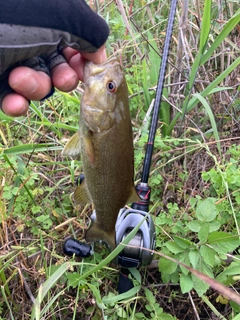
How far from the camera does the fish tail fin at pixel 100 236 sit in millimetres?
2012

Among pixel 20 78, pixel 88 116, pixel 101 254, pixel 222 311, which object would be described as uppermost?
pixel 20 78

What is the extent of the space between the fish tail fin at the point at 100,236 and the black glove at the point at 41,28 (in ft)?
2.80

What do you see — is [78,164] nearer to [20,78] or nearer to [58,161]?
[58,161]

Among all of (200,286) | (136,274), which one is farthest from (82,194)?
(200,286)

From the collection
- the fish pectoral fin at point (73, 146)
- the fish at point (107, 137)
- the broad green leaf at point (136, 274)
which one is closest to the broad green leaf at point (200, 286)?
the broad green leaf at point (136, 274)

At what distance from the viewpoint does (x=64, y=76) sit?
1.77 meters

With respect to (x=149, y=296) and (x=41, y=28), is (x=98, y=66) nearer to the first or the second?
(x=41, y=28)

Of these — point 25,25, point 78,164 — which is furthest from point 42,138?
point 25,25

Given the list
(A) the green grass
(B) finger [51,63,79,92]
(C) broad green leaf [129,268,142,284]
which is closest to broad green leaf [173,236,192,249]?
(A) the green grass

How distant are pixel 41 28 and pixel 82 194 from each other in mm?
895

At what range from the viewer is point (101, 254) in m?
2.27

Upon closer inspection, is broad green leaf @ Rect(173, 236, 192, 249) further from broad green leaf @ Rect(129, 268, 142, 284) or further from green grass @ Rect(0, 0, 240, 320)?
broad green leaf @ Rect(129, 268, 142, 284)

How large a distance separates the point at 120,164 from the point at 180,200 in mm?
823

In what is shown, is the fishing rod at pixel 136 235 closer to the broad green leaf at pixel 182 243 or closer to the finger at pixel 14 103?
the broad green leaf at pixel 182 243
